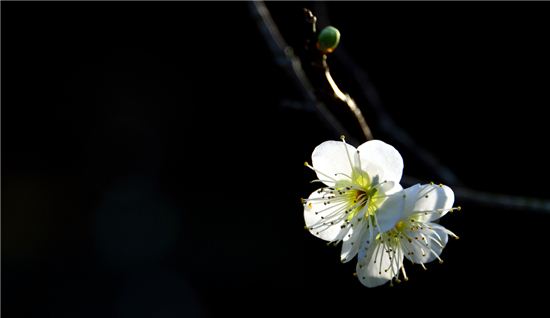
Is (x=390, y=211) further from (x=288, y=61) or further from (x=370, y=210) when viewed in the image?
(x=288, y=61)

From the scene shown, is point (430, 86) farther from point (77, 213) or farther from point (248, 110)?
point (77, 213)

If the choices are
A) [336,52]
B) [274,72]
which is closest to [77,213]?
[274,72]

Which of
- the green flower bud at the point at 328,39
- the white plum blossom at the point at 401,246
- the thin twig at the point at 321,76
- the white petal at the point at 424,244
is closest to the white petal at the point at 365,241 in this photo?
the white plum blossom at the point at 401,246

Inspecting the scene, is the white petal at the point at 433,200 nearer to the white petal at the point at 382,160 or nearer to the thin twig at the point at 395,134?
the white petal at the point at 382,160

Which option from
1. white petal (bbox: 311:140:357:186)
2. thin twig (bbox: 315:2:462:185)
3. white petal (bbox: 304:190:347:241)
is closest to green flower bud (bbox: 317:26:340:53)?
white petal (bbox: 311:140:357:186)

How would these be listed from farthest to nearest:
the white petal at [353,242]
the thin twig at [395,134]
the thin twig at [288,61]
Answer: the thin twig at [395,134] → the thin twig at [288,61] → the white petal at [353,242]

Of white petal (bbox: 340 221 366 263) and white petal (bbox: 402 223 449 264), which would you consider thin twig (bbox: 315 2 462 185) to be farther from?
white petal (bbox: 340 221 366 263)
